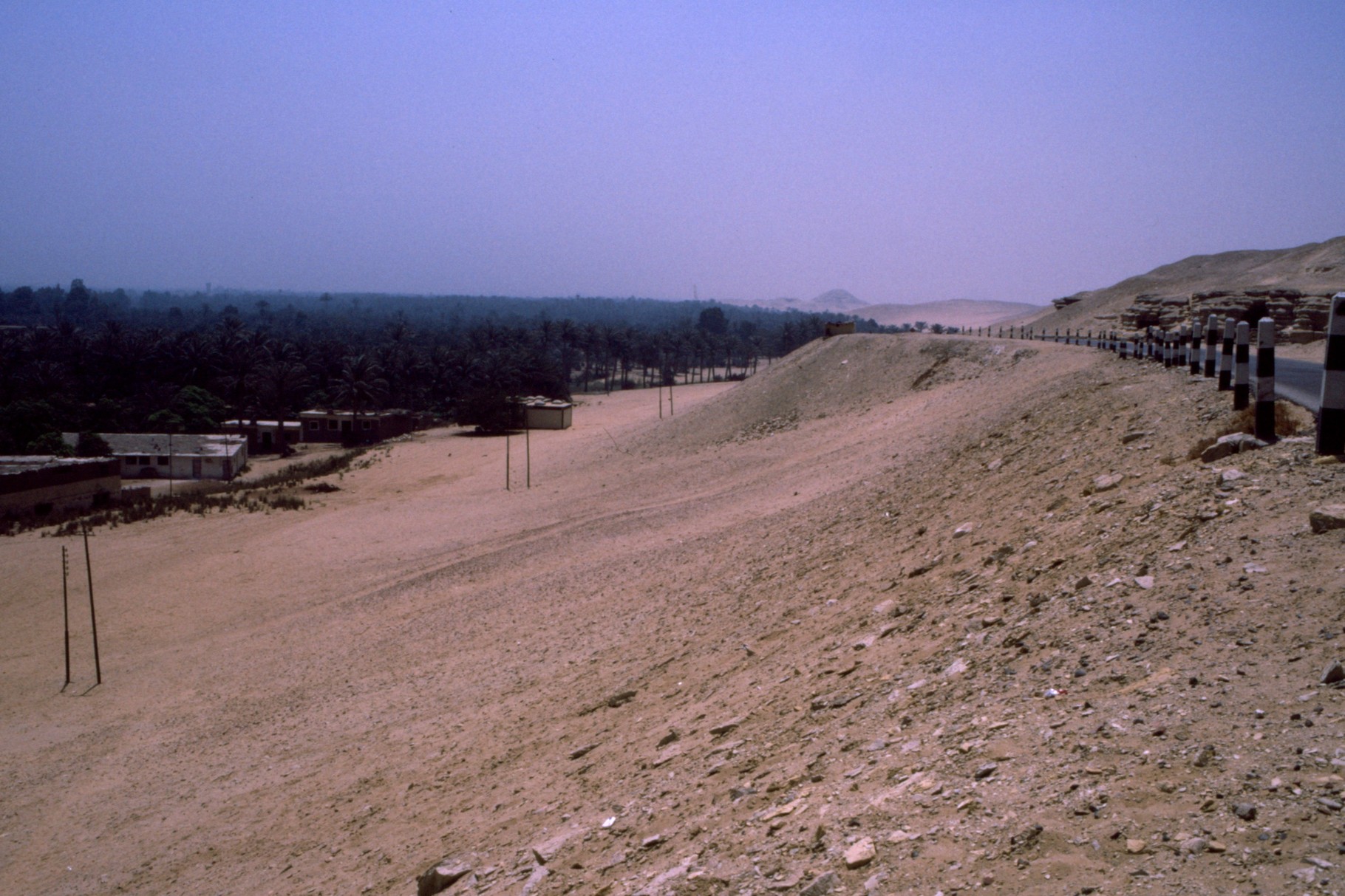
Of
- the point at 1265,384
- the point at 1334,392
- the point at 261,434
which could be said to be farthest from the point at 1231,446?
the point at 261,434

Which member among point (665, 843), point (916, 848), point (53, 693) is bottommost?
point (53, 693)

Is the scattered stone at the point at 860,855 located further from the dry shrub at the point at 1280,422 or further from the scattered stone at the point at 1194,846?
the dry shrub at the point at 1280,422

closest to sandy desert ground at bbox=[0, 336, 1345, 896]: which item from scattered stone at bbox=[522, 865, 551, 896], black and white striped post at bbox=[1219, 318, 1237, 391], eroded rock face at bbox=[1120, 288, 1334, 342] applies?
scattered stone at bbox=[522, 865, 551, 896]

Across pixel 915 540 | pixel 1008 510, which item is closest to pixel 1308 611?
pixel 1008 510

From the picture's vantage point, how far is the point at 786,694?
26.0 feet

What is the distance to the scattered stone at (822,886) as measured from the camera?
4.23 meters

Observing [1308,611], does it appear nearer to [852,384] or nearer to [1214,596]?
[1214,596]

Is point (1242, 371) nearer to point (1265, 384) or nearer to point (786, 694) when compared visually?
point (1265, 384)

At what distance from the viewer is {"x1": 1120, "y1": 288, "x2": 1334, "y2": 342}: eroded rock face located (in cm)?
3391

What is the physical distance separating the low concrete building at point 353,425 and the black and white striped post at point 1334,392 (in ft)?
219

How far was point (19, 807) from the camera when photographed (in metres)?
14.1

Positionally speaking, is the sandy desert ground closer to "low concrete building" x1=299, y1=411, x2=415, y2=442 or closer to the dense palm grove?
"low concrete building" x1=299, y1=411, x2=415, y2=442

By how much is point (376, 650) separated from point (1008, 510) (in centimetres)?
1142

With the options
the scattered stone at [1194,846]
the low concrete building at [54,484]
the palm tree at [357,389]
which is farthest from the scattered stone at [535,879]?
the palm tree at [357,389]
